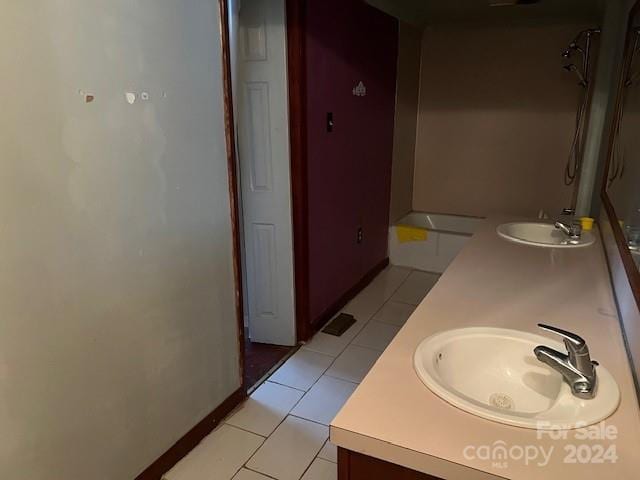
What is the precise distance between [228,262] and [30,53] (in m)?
1.08

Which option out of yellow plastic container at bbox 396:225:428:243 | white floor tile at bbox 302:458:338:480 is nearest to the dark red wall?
yellow plastic container at bbox 396:225:428:243

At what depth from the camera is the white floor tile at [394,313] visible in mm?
3160

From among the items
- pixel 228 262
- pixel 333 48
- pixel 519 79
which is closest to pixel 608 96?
pixel 519 79

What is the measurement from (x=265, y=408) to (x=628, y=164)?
1.79 m

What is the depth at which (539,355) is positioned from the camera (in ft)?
3.53

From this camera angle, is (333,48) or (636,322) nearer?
(636,322)

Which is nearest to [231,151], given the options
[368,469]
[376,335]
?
[368,469]

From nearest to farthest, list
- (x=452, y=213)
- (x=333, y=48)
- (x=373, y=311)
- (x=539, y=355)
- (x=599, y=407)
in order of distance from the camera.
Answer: (x=599, y=407) < (x=539, y=355) < (x=333, y=48) < (x=373, y=311) < (x=452, y=213)

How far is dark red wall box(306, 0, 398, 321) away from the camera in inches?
106

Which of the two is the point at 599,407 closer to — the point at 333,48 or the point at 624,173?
the point at 624,173

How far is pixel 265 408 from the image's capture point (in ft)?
7.53

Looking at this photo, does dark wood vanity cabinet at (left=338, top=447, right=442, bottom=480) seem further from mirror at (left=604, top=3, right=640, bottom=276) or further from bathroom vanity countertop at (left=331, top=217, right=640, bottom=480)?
mirror at (left=604, top=3, right=640, bottom=276)

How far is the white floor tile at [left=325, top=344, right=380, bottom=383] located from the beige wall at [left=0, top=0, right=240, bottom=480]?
78cm

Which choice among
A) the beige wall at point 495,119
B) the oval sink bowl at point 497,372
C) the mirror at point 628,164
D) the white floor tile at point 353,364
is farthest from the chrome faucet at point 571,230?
the beige wall at point 495,119
